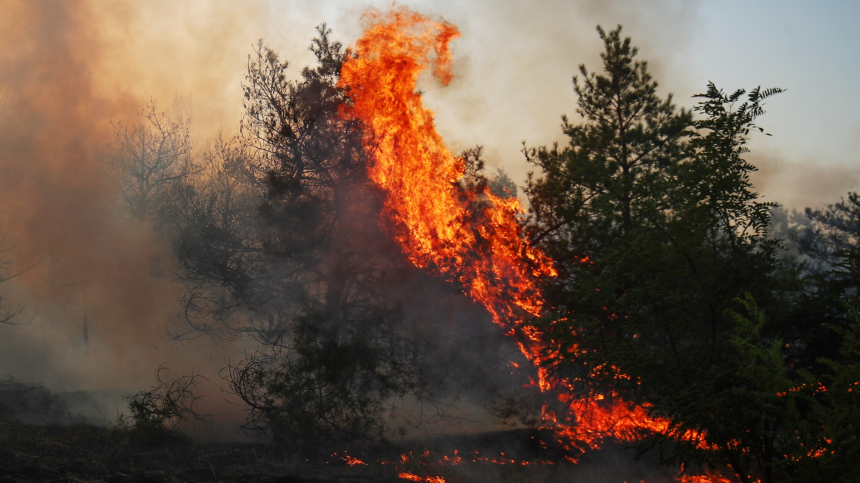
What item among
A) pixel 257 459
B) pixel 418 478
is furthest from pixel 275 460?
pixel 418 478

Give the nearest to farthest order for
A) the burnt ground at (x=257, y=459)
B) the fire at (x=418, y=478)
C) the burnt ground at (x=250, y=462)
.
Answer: the burnt ground at (x=250, y=462) < the burnt ground at (x=257, y=459) < the fire at (x=418, y=478)

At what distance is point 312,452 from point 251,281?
5.01 metres

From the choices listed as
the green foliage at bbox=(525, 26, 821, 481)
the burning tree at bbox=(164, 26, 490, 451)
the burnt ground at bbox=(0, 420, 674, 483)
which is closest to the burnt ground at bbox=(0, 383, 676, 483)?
the burnt ground at bbox=(0, 420, 674, 483)

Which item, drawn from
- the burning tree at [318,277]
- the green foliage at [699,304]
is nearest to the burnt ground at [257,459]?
the burning tree at [318,277]

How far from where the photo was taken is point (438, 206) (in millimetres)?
14086

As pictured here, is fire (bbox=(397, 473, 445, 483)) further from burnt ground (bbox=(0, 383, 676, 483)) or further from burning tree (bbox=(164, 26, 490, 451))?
burning tree (bbox=(164, 26, 490, 451))

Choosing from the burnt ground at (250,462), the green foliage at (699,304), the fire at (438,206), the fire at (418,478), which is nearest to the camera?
the green foliage at (699,304)

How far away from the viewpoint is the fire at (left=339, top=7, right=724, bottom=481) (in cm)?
1330

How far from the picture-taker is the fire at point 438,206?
13297mm

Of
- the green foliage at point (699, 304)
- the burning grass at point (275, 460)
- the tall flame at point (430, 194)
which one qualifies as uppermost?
the tall flame at point (430, 194)

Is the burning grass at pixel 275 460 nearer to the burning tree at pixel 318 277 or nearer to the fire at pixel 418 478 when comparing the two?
the fire at pixel 418 478

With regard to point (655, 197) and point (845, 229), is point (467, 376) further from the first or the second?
point (845, 229)

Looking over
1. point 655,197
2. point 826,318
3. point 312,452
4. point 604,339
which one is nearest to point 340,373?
point 312,452

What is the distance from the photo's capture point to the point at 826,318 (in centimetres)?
851
